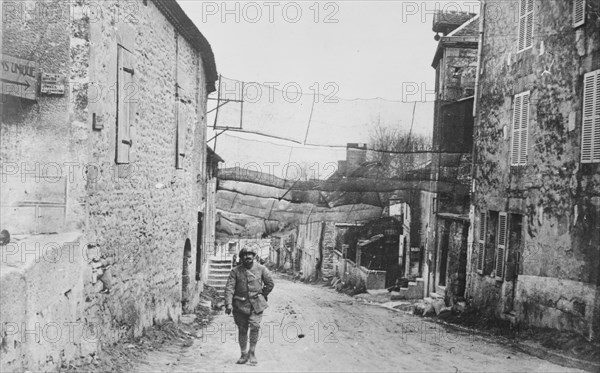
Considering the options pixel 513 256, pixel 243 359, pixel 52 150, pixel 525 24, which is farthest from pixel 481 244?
pixel 52 150

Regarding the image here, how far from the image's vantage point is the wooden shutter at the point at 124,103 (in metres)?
7.68

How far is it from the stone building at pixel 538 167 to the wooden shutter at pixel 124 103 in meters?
7.32

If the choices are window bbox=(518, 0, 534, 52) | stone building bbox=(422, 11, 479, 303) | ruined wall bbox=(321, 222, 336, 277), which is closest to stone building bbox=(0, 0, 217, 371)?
window bbox=(518, 0, 534, 52)

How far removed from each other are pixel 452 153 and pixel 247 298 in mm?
8913

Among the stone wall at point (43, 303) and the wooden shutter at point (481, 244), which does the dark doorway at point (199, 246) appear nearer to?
the wooden shutter at point (481, 244)

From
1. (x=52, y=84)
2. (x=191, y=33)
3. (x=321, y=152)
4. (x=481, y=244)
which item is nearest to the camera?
(x=52, y=84)

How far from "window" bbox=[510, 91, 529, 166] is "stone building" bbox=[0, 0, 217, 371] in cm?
753

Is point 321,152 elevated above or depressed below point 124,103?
below

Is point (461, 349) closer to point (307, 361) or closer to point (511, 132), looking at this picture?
point (307, 361)

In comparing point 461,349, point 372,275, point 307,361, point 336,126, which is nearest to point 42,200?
point 307,361

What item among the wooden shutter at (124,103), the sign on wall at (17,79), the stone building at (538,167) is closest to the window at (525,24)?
the stone building at (538,167)

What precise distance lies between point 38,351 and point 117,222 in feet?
8.54

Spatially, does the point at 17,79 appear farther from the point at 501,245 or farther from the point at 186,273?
the point at 501,245

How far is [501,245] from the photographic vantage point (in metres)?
12.7
